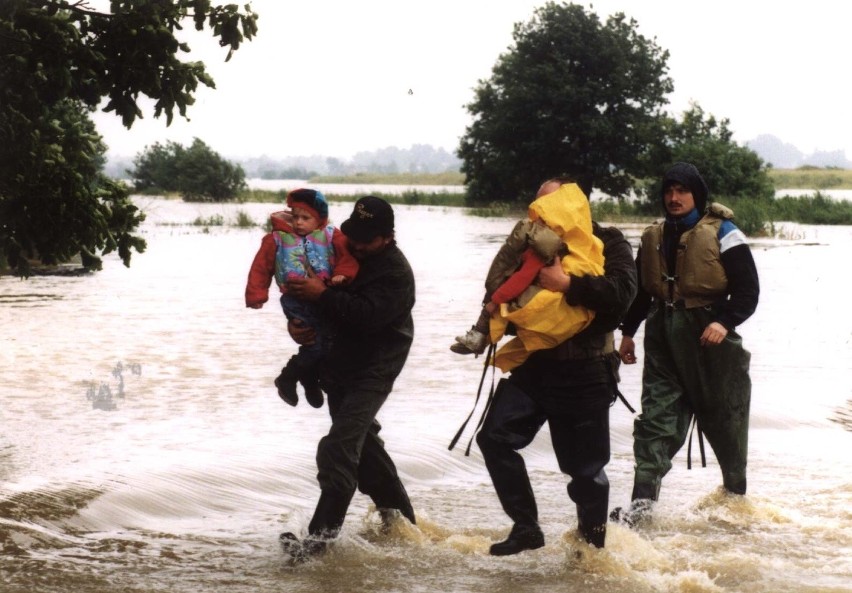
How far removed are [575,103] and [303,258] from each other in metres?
62.9

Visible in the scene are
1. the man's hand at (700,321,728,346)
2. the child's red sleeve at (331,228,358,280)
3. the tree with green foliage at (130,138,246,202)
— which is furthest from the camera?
the tree with green foliage at (130,138,246,202)

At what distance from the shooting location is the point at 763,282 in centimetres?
2294

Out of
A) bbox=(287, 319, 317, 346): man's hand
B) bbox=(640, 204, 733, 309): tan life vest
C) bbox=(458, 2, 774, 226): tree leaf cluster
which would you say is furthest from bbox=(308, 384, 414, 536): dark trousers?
bbox=(458, 2, 774, 226): tree leaf cluster

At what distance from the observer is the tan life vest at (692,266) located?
6.73m

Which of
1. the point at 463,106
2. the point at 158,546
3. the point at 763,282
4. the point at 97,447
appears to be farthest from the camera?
the point at 463,106

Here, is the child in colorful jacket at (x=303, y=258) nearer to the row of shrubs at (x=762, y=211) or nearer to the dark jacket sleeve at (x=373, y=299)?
the dark jacket sleeve at (x=373, y=299)

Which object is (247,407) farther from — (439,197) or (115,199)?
(439,197)

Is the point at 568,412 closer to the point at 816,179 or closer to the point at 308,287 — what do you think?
the point at 308,287

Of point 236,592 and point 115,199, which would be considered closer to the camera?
point 236,592

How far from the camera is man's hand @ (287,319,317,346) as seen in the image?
6.09 metres

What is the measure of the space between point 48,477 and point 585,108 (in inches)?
2454

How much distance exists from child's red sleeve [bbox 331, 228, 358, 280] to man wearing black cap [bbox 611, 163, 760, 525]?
5.45 feet

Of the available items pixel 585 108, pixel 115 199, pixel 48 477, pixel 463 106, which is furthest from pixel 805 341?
pixel 463 106

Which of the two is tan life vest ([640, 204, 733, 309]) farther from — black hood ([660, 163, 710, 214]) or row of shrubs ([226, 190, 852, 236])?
row of shrubs ([226, 190, 852, 236])
